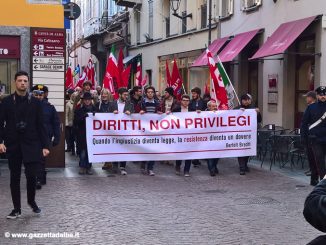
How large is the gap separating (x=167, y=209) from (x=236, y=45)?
1201 centimetres

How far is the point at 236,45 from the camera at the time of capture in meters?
19.4

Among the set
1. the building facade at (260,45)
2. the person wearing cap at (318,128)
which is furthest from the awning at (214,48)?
the person wearing cap at (318,128)

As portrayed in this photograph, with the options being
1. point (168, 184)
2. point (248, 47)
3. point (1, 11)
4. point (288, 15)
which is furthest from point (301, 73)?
point (1, 11)

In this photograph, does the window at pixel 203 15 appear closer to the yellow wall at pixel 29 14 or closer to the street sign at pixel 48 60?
the yellow wall at pixel 29 14

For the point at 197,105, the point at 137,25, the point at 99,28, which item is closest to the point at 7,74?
the point at 197,105

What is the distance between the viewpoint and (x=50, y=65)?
1227cm

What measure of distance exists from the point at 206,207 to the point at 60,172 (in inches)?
176

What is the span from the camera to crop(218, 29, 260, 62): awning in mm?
18734

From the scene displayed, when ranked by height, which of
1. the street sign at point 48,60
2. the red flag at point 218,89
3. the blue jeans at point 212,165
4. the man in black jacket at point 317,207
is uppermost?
the street sign at point 48,60

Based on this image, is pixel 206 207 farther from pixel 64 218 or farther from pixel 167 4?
pixel 167 4

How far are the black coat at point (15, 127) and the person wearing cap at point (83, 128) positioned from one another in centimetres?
420

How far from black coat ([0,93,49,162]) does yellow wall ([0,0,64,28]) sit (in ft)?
18.2

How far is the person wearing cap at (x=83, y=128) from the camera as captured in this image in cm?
1173

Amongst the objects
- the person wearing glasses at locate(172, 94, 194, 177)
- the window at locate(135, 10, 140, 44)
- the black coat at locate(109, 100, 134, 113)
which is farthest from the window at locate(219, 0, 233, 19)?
the window at locate(135, 10, 140, 44)
